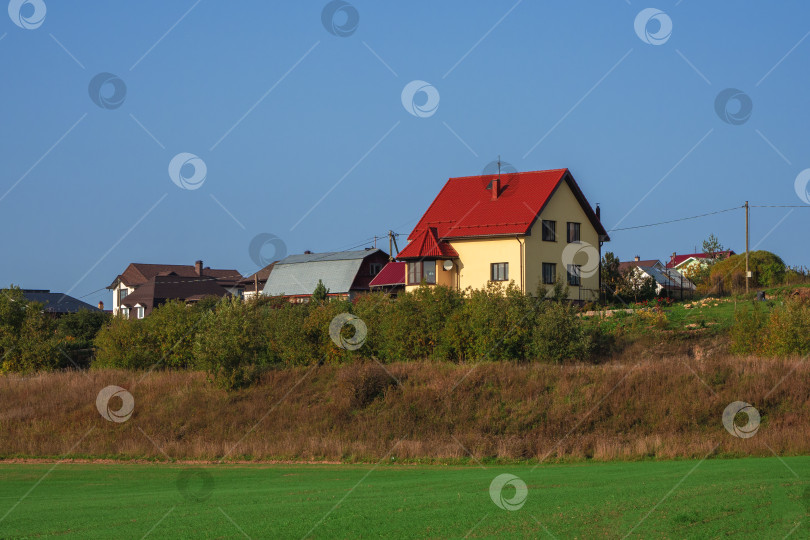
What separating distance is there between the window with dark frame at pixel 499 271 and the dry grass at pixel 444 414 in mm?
15866

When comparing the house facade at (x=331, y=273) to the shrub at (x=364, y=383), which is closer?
the shrub at (x=364, y=383)

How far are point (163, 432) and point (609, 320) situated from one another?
25.3 m

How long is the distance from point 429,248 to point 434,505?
40528 millimetres

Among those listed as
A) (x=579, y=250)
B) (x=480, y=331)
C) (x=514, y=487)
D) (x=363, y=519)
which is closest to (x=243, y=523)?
(x=363, y=519)

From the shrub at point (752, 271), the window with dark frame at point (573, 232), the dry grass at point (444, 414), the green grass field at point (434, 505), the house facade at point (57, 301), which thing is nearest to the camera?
the green grass field at point (434, 505)

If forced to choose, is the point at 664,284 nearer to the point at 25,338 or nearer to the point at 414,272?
the point at 414,272

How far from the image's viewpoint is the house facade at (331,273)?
79125mm

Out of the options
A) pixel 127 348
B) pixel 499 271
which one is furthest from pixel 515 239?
pixel 127 348

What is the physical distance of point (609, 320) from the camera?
48.9 m

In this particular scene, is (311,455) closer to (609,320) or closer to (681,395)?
(681,395)

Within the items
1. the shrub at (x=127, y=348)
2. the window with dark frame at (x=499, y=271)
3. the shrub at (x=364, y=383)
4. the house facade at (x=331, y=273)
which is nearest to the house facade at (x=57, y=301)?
the house facade at (x=331, y=273)

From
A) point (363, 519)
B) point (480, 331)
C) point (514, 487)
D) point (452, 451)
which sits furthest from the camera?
point (480, 331)

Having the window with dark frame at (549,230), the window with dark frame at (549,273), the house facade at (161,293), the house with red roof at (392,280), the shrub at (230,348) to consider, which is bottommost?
the shrub at (230,348)

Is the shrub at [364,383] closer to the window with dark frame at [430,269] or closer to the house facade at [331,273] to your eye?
the window with dark frame at [430,269]
